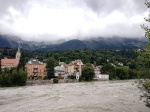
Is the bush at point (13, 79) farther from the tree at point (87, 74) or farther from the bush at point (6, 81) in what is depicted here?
the tree at point (87, 74)

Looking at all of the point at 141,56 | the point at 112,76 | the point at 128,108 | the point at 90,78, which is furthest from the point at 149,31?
the point at 112,76

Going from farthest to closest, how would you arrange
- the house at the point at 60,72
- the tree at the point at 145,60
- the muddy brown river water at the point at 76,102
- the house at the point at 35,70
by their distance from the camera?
the house at the point at 35,70 → the house at the point at 60,72 → the muddy brown river water at the point at 76,102 → the tree at the point at 145,60

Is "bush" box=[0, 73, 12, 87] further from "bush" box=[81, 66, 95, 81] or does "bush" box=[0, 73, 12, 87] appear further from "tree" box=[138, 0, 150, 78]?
"tree" box=[138, 0, 150, 78]

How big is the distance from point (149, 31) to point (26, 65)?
129 metres

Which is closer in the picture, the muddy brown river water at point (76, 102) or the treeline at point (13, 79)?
the muddy brown river water at point (76, 102)

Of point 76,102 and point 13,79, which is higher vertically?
point 13,79

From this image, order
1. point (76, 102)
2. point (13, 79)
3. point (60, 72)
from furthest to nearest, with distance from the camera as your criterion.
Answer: point (60, 72) < point (13, 79) < point (76, 102)

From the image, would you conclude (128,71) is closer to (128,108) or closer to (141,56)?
(128,108)

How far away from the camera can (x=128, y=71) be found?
5408 inches

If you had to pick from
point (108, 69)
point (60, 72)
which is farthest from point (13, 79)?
point (108, 69)

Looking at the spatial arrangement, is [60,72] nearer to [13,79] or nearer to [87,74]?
[87,74]

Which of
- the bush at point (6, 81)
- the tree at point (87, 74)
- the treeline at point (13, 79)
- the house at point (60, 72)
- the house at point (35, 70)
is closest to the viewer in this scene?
the bush at point (6, 81)

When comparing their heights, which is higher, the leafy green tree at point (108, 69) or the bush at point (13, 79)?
the leafy green tree at point (108, 69)

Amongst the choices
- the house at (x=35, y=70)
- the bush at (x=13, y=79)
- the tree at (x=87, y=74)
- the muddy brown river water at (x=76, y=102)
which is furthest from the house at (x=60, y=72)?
the muddy brown river water at (x=76, y=102)
